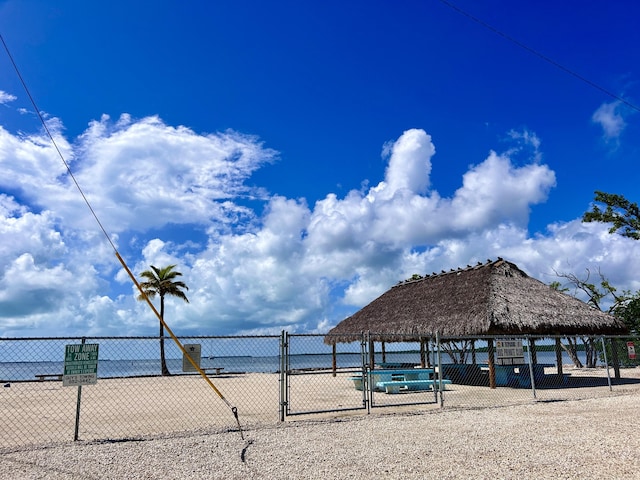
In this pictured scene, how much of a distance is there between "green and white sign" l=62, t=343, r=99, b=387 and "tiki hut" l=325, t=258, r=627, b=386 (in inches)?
389

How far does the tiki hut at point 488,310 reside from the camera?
57.5ft

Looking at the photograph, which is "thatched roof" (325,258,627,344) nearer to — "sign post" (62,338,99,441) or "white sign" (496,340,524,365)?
"white sign" (496,340,524,365)

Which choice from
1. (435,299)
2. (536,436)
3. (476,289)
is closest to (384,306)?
(435,299)

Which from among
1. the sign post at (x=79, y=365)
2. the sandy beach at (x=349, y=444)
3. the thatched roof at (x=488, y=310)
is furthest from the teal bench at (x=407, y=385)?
the sign post at (x=79, y=365)

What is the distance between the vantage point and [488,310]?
57.1 ft

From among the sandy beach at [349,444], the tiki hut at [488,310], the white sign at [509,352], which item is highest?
the tiki hut at [488,310]

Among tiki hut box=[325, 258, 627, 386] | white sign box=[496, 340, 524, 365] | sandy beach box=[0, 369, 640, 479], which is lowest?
sandy beach box=[0, 369, 640, 479]

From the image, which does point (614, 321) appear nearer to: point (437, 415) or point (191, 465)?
point (437, 415)

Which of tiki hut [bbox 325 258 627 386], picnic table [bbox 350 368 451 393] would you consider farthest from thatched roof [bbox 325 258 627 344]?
picnic table [bbox 350 368 451 393]

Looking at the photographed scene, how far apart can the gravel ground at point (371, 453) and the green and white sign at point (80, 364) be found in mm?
968

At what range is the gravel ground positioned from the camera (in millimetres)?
5676

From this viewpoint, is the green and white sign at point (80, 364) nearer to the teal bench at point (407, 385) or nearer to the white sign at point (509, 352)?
the teal bench at point (407, 385)

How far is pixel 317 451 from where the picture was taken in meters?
6.81

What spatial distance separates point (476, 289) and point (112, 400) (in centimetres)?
1435
